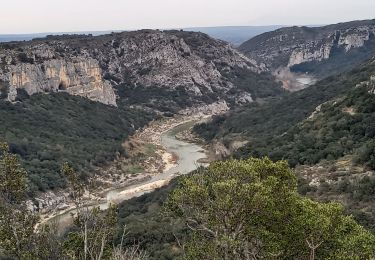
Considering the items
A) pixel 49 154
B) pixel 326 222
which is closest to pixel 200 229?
pixel 326 222

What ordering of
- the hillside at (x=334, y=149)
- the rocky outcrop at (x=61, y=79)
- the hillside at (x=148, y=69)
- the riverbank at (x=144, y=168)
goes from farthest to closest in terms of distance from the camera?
the hillside at (x=148, y=69)
the rocky outcrop at (x=61, y=79)
the riverbank at (x=144, y=168)
the hillside at (x=334, y=149)

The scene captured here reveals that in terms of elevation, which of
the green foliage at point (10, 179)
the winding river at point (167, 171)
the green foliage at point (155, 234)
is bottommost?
the winding river at point (167, 171)

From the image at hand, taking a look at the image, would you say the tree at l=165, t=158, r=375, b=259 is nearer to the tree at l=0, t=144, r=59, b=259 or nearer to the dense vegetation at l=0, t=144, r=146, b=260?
the dense vegetation at l=0, t=144, r=146, b=260

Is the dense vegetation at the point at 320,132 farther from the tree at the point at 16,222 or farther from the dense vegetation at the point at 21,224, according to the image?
the tree at the point at 16,222

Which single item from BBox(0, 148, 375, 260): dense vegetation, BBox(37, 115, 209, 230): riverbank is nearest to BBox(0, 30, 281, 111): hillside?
BBox(37, 115, 209, 230): riverbank

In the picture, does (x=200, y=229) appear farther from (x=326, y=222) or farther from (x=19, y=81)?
(x=19, y=81)

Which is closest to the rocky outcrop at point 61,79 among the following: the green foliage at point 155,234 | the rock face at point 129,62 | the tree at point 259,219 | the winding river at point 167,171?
the rock face at point 129,62

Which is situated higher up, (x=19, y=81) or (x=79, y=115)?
(x=19, y=81)
